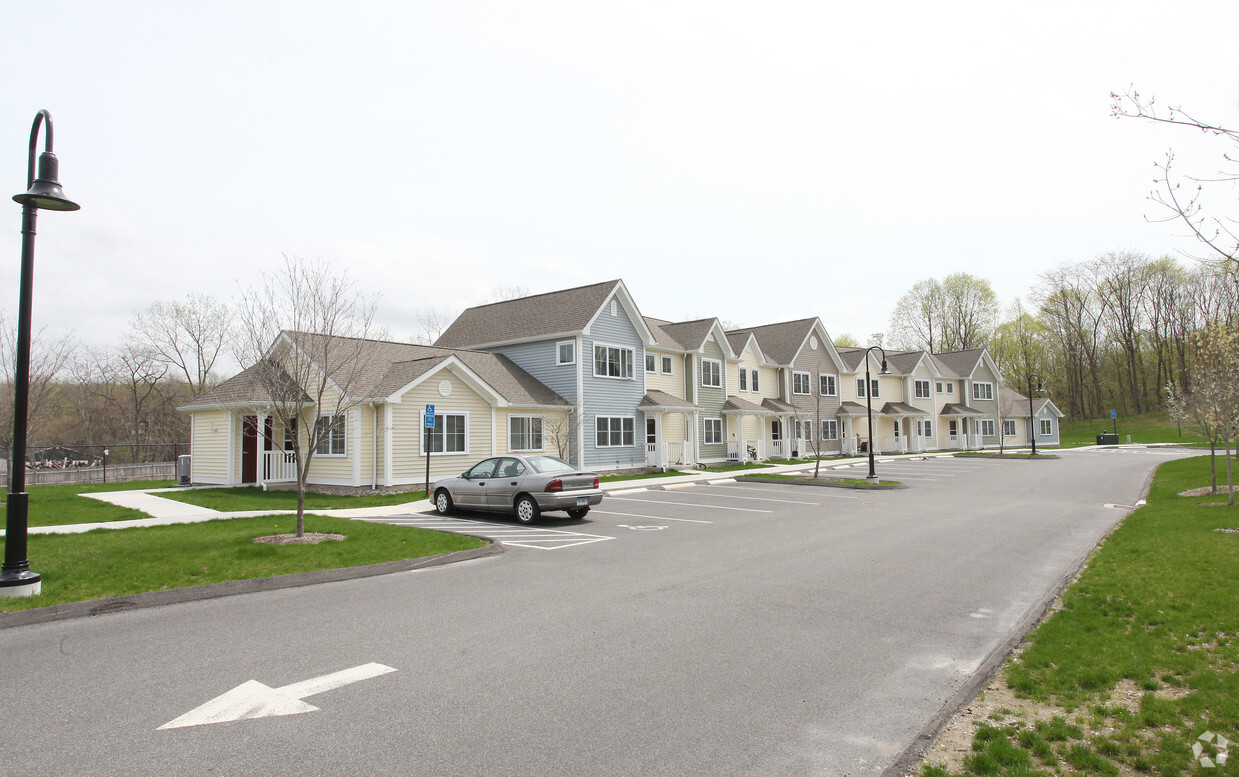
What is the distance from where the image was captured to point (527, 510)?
53.2ft

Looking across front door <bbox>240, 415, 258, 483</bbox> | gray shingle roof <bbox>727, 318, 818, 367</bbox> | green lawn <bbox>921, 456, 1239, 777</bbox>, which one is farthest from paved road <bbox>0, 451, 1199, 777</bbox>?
gray shingle roof <bbox>727, 318, 818, 367</bbox>

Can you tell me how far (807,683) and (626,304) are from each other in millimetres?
26905

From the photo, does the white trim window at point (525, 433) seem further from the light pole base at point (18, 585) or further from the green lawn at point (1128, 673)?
the green lawn at point (1128, 673)

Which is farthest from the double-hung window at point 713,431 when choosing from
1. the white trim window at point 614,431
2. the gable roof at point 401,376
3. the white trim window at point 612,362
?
the gable roof at point 401,376

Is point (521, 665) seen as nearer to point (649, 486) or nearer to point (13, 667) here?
point (13, 667)

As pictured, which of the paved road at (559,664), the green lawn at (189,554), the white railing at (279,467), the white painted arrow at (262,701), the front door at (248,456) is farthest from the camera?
the front door at (248,456)

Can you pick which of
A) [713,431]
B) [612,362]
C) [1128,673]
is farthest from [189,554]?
[713,431]

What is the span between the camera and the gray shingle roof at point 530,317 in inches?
1193

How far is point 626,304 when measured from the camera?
31891mm

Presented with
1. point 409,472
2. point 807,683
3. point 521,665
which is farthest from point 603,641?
point 409,472

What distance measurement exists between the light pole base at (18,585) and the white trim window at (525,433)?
18828 mm

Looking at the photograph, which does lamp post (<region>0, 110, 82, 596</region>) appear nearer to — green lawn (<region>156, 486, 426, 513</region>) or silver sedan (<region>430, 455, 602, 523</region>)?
silver sedan (<region>430, 455, 602, 523</region>)

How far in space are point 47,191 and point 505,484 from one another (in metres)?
10.2

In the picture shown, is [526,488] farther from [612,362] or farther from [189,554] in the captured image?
[612,362]
